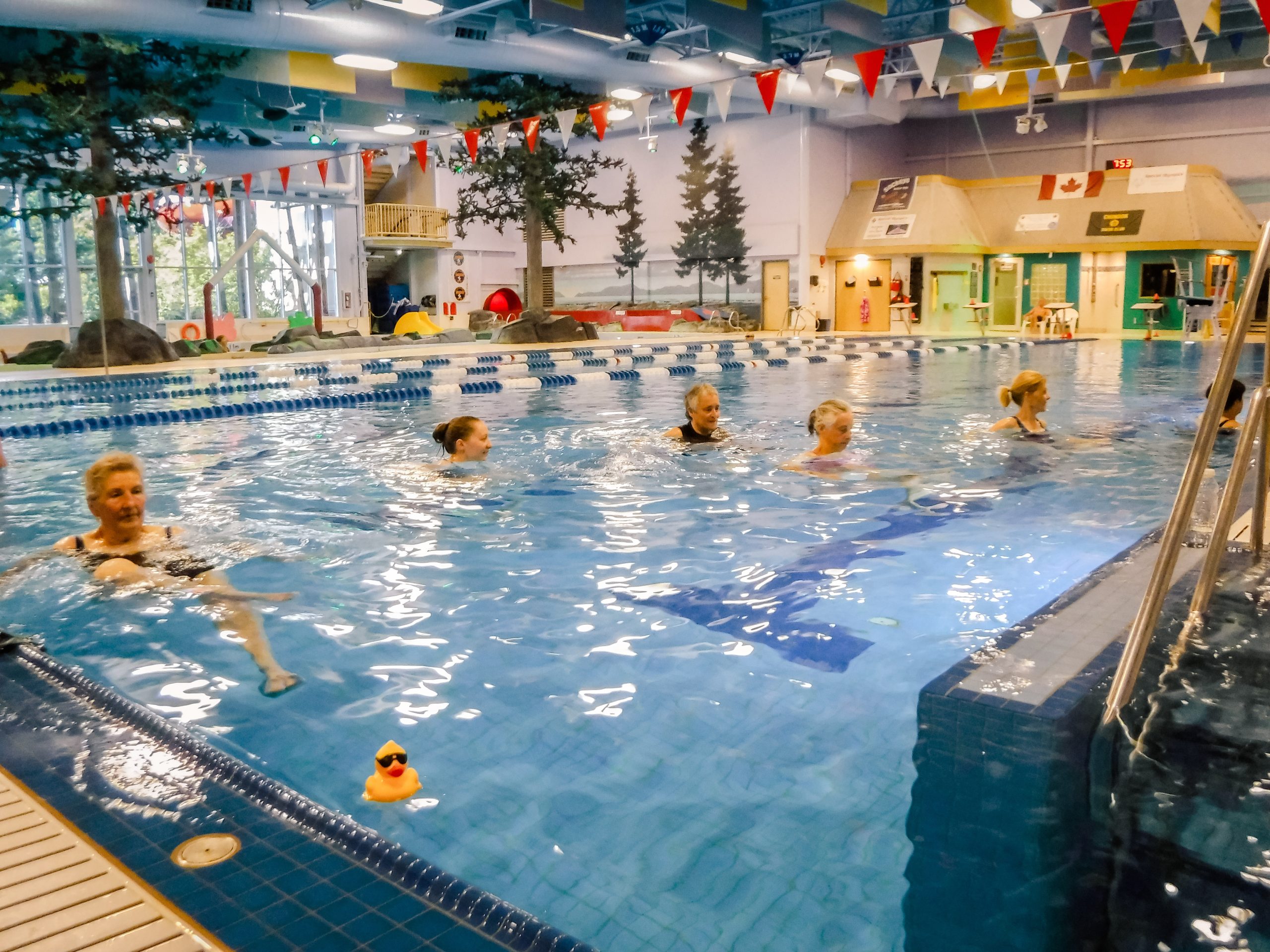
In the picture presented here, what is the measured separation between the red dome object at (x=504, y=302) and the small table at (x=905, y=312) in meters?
10.2

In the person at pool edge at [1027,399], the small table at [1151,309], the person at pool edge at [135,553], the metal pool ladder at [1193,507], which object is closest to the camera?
the metal pool ladder at [1193,507]

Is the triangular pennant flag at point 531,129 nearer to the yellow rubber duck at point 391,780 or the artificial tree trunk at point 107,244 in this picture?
the artificial tree trunk at point 107,244

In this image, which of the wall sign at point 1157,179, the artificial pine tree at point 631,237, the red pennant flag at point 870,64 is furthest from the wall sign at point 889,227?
the red pennant flag at point 870,64

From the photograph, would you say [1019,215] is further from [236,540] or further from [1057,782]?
[1057,782]

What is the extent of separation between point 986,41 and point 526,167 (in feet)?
42.7

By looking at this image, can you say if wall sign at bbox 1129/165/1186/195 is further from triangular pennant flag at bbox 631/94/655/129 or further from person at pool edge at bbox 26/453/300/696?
person at pool edge at bbox 26/453/300/696

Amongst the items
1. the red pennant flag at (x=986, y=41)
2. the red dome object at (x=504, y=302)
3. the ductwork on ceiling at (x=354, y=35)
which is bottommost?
the red dome object at (x=504, y=302)

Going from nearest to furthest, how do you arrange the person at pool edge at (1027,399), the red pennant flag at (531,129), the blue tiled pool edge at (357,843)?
the blue tiled pool edge at (357,843)
the person at pool edge at (1027,399)
the red pennant flag at (531,129)

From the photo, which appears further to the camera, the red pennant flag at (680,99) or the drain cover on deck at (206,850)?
the red pennant flag at (680,99)

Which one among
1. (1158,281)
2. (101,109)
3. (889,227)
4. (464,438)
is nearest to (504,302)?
(889,227)

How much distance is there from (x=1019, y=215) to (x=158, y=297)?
21.3 meters

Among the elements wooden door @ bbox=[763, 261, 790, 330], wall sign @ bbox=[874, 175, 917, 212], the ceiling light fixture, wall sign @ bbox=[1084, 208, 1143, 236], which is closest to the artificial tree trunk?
A: the ceiling light fixture

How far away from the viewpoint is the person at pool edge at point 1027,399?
723 centimetres

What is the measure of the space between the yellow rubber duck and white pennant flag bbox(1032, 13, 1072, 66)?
890 centimetres
